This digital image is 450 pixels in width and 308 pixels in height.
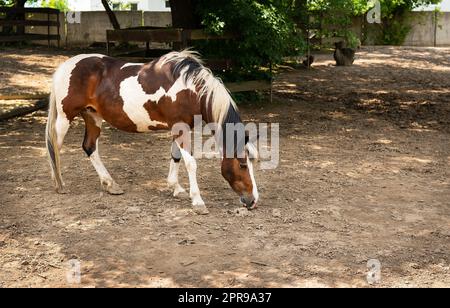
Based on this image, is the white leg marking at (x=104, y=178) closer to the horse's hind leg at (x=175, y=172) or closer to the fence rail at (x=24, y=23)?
the horse's hind leg at (x=175, y=172)

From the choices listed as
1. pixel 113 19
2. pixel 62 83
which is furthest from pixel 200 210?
pixel 113 19

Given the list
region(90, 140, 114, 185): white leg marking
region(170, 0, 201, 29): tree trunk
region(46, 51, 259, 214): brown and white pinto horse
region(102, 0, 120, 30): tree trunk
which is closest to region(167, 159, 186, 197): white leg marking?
region(46, 51, 259, 214): brown and white pinto horse

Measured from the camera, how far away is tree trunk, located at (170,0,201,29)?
12.5 m

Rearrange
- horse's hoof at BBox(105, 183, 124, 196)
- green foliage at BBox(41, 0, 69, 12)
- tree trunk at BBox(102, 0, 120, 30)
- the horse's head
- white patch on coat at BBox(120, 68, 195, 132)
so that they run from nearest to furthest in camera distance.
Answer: the horse's head → white patch on coat at BBox(120, 68, 195, 132) → horse's hoof at BBox(105, 183, 124, 196) → tree trunk at BBox(102, 0, 120, 30) → green foliage at BBox(41, 0, 69, 12)

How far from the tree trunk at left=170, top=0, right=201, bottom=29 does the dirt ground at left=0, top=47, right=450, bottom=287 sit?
2774mm

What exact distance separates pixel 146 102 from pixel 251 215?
1.62 meters

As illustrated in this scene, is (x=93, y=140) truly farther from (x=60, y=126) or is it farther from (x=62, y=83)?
(x=62, y=83)

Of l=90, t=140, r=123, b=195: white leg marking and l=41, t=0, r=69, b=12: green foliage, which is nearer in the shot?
l=90, t=140, r=123, b=195: white leg marking

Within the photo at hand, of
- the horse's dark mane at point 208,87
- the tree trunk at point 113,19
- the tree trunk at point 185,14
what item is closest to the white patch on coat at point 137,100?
the horse's dark mane at point 208,87

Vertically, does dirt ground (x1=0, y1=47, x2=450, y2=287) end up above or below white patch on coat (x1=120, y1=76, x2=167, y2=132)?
below

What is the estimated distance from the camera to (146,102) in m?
6.35

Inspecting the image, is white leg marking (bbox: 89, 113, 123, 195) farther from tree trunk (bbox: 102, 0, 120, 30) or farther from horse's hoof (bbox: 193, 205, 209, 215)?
tree trunk (bbox: 102, 0, 120, 30)

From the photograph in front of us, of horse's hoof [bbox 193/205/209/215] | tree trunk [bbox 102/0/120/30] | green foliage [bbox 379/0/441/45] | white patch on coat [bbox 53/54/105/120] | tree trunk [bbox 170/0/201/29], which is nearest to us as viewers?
horse's hoof [bbox 193/205/209/215]

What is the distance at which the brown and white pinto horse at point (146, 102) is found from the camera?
19.8 ft
